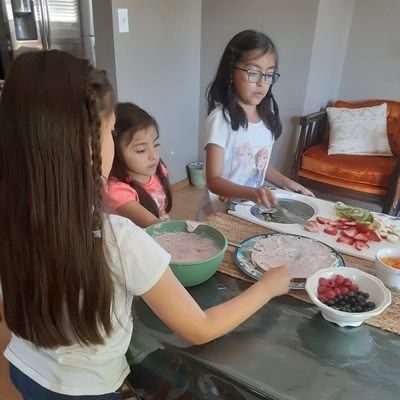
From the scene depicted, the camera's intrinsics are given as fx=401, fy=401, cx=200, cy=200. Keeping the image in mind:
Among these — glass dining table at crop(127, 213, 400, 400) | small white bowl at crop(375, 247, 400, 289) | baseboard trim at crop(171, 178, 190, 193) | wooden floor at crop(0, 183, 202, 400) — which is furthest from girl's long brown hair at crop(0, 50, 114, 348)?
baseboard trim at crop(171, 178, 190, 193)

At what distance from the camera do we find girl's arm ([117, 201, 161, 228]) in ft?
3.59

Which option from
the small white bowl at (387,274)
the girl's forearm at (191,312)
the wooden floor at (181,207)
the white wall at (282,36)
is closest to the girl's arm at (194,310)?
the girl's forearm at (191,312)

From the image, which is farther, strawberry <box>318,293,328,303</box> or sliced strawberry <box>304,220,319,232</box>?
sliced strawberry <box>304,220,319,232</box>

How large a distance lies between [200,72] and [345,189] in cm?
148

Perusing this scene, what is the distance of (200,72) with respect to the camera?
10.6 feet

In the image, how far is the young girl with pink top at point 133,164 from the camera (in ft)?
3.67

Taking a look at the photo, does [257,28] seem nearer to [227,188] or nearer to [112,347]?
[227,188]

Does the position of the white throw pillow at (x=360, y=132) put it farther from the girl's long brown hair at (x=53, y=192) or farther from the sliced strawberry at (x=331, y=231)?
the girl's long brown hair at (x=53, y=192)

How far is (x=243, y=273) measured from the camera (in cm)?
92

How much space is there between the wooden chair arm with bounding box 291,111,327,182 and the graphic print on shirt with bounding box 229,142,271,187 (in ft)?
4.07

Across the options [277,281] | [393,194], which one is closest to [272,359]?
[277,281]

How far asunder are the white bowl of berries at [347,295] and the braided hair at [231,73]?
2.50 ft

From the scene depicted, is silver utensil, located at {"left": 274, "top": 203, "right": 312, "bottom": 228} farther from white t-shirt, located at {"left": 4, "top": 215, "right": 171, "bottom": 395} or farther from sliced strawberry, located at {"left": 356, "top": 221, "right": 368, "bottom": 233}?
white t-shirt, located at {"left": 4, "top": 215, "right": 171, "bottom": 395}

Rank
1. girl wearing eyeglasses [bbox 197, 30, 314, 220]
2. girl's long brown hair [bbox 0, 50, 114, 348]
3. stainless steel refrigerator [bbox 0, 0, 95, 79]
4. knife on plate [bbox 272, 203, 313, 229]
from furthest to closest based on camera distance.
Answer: stainless steel refrigerator [bbox 0, 0, 95, 79] → girl wearing eyeglasses [bbox 197, 30, 314, 220] → knife on plate [bbox 272, 203, 313, 229] → girl's long brown hair [bbox 0, 50, 114, 348]
